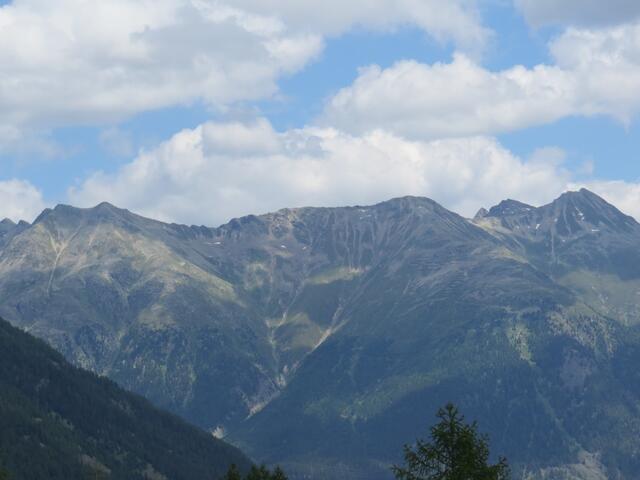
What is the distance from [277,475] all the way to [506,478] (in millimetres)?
40460

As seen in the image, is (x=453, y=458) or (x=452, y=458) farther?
(x=452, y=458)

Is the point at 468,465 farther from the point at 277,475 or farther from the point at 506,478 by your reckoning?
the point at 277,475

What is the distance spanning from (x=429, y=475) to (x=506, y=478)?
4881 millimetres

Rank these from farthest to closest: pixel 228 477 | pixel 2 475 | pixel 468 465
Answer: pixel 2 475 < pixel 228 477 < pixel 468 465

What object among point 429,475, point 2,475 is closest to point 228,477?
point 2,475

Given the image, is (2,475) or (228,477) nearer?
(228,477)

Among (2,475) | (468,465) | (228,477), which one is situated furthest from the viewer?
(2,475)

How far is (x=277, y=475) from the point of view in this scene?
104 meters

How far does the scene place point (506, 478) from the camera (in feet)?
224

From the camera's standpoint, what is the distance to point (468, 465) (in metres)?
66.7

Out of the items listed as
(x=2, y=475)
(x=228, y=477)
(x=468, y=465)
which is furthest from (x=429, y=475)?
(x=2, y=475)

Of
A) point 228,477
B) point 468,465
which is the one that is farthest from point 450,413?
point 228,477

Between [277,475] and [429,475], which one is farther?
[277,475]

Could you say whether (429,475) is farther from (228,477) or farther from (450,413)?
(228,477)
